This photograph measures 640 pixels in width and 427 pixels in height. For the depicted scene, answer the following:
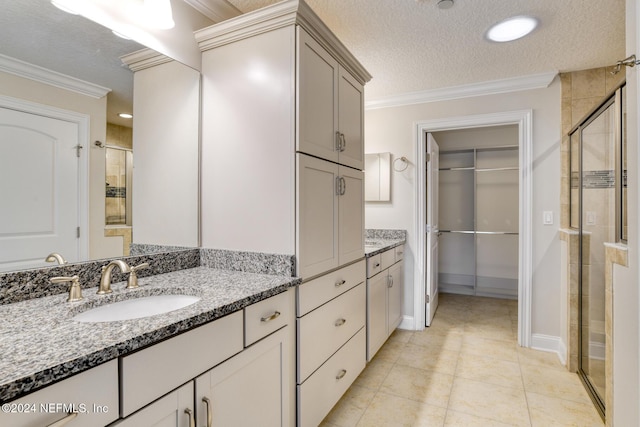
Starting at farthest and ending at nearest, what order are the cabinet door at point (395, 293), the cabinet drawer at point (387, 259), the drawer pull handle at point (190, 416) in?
the cabinet door at point (395, 293) < the cabinet drawer at point (387, 259) < the drawer pull handle at point (190, 416)

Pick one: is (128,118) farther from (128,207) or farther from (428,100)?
(428,100)

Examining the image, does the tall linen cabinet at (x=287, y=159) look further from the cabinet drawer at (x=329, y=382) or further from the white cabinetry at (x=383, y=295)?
the white cabinetry at (x=383, y=295)

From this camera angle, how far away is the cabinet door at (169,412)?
2.66ft

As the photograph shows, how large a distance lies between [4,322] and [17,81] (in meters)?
0.80

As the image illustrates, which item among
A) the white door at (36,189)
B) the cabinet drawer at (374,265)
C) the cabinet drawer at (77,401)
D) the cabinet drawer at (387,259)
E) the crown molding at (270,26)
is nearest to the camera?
the cabinet drawer at (77,401)

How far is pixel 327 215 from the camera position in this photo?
1780 mm

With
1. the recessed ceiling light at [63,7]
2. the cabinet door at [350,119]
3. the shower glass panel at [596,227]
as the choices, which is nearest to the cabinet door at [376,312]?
the cabinet door at [350,119]

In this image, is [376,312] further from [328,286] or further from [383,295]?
[328,286]

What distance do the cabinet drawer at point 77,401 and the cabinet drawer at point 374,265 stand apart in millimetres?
1782

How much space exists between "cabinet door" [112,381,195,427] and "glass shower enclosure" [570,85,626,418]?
1.98m

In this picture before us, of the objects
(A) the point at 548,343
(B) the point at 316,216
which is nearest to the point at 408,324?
(A) the point at 548,343

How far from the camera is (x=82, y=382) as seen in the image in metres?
0.70

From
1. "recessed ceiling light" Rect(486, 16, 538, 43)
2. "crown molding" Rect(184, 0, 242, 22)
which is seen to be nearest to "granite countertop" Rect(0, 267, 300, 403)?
"crown molding" Rect(184, 0, 242, 22)

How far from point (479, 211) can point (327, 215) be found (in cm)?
342
